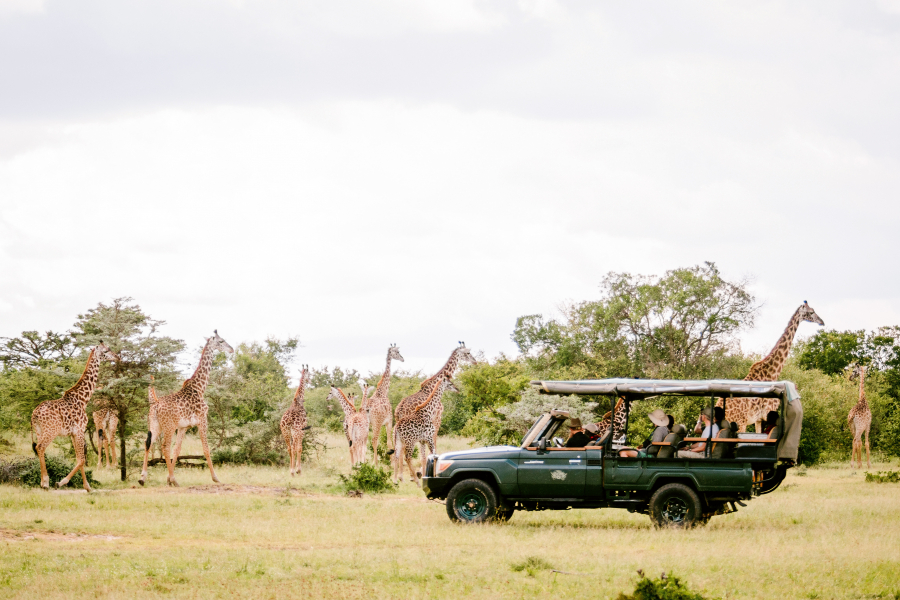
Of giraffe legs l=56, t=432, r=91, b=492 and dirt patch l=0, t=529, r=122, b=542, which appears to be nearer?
dirt patch l=0, t=529, r=122, b=542

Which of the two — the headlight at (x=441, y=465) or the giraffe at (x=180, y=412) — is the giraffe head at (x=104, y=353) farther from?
the headlight at (x=441, y=465)

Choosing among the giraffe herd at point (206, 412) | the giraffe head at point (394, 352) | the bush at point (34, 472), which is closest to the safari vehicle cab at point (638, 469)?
the giraffe herd at point (206, 412)

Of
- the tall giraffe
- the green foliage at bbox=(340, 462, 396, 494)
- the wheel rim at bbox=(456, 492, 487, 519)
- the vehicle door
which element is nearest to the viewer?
the vehicle door

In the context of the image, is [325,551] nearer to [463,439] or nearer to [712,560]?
[712,560]

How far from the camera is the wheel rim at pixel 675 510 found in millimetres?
13883

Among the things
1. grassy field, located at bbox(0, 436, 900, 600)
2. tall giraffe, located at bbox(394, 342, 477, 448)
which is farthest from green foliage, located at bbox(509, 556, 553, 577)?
tall giraffe, located at bbox(394, 342, 477, 448)

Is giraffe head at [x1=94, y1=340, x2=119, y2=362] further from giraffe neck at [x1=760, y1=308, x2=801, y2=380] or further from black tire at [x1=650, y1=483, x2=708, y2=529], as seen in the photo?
giraffe neck at [x1=760, y1=308, x2=801, y2=380]

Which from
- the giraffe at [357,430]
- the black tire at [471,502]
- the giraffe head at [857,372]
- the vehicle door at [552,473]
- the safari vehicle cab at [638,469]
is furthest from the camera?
the giraffe head at [857,372]

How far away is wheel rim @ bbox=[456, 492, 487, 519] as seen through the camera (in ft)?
47.5

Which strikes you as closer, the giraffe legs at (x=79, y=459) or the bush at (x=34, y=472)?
the giraffe legs at (x=79, y=459)

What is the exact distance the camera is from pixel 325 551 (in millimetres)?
12039

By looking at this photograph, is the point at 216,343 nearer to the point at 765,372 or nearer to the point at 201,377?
the point at 201,377

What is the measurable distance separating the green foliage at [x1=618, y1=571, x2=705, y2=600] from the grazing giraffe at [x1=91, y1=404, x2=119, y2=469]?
1983cm

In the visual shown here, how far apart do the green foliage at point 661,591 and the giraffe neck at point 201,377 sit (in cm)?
1701
